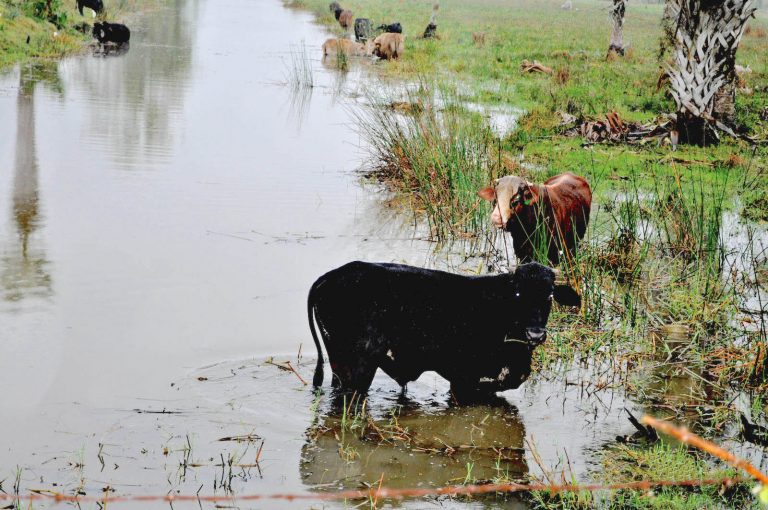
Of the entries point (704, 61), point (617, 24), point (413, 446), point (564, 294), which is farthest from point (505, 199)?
point (617, 24)

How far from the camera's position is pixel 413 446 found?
511 centimetres

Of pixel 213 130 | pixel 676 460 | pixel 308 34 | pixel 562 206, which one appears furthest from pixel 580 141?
pixel 308 34

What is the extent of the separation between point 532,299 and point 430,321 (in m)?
Result: 0.58

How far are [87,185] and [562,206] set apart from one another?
590 cm

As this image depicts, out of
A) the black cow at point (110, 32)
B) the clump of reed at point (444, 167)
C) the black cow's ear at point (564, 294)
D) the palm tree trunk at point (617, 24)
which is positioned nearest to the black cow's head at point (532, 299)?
the black cow's ear at point (564, 294)

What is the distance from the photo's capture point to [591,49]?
32188mm

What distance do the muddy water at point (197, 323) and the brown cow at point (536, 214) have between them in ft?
2.89

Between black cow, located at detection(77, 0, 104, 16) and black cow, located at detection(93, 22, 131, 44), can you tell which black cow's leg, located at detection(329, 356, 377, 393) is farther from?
black cow, located at detection(77, 0, 104, 16)

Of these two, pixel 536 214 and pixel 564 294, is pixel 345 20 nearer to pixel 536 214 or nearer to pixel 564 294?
pixel 536 214

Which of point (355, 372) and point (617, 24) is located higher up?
point (617, 24)

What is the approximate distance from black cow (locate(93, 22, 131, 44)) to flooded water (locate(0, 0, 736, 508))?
14.0 m

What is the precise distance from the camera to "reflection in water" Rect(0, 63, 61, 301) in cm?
746

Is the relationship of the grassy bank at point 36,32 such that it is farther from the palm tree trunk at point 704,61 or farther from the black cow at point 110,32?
the palm tree trunk at point 704,61

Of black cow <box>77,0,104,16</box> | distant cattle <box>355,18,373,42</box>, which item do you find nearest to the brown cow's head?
black cow <box>77,0,104,16</box>
